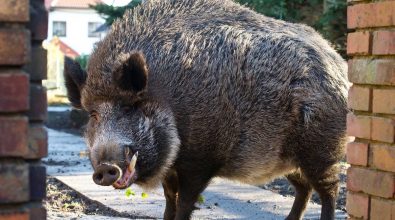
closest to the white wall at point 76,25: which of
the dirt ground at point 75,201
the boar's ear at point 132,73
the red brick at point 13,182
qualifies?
the dirt ground at point 75,201

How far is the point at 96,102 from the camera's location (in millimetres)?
5617

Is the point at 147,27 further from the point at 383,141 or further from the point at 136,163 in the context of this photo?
the point at 383,141

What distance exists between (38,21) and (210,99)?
146 inches

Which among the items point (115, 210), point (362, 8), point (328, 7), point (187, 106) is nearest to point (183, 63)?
point (187, 106)

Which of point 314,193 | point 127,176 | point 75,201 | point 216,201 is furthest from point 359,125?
point 314,193

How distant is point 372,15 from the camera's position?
12.7 ft

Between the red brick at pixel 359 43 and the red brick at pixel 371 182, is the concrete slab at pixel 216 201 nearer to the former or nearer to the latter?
the red brick at pixel 371 182

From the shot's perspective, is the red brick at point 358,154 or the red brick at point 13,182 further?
the red brick at point 358,154

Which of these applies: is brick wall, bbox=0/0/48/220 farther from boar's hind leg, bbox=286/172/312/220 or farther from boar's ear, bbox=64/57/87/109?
boar's hind leg, bbox=286/172/312/220

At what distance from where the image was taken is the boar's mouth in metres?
5.16

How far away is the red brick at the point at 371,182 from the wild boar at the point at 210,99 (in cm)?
175

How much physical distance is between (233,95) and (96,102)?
1072 millimetres

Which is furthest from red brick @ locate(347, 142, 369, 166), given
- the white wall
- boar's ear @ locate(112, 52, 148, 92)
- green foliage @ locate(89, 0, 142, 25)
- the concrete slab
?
the white wall

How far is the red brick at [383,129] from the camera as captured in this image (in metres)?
3.75
